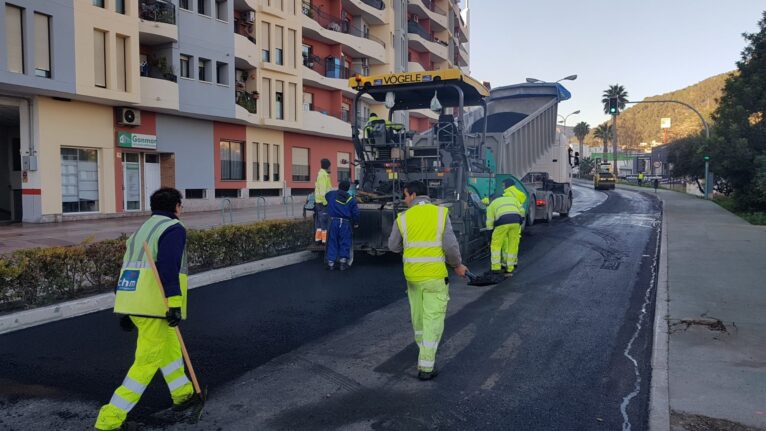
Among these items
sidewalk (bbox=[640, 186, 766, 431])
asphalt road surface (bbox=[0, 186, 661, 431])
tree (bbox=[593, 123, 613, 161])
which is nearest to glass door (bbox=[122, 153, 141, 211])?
asphalt road surface (bbox=[0, 186, 661, 431])

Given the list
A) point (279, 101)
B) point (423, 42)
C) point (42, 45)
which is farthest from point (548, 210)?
point (423, 42)

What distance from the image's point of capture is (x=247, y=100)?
26672 mm

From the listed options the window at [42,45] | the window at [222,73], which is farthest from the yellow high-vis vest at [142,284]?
the window at [222,73]

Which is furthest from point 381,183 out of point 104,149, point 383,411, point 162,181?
point 162,181

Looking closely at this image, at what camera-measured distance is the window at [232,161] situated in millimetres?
26697

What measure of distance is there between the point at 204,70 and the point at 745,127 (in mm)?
21544

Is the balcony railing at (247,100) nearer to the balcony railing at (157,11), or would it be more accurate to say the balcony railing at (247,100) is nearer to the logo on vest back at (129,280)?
the balcony railing at (157,11)

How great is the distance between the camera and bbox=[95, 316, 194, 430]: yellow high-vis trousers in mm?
3963

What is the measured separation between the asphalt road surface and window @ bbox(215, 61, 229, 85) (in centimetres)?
1701

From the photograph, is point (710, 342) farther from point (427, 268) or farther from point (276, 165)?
point (276, 165)

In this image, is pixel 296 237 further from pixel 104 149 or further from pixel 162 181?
pixel 162 181

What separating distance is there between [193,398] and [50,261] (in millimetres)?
4236

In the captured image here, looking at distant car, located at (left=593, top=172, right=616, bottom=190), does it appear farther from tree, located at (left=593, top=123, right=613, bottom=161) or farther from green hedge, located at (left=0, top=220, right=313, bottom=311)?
tree, located at (left=593, top=123, right=613, bottom=161)

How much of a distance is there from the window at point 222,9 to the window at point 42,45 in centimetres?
811
